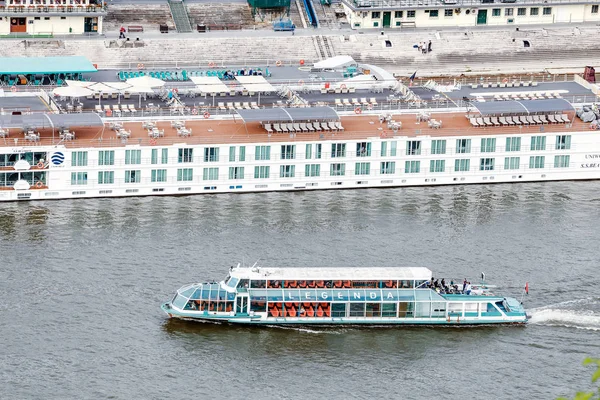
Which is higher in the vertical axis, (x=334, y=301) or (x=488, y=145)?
(x=488, y=145)

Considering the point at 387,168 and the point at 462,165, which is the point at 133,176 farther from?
the point at 462,165

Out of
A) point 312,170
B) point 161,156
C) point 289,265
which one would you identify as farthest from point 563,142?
point 289,265

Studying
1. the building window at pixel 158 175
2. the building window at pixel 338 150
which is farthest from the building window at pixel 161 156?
the building window at pixel 338 150

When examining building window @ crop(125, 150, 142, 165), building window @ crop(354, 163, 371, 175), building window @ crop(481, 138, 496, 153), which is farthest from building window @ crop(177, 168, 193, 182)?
building window @ crop(481, 138, 496, 153)

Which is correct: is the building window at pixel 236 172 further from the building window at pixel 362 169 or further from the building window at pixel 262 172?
the building window at pixel 362 169

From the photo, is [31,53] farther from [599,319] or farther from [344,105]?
[599,319]

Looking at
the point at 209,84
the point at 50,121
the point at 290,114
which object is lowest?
the point at 50,121

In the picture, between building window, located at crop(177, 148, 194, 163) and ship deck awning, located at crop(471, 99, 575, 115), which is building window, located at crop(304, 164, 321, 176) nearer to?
building window, located at crop(177, 148, 194, 163)

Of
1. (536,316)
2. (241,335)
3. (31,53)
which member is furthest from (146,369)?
(31,53)
